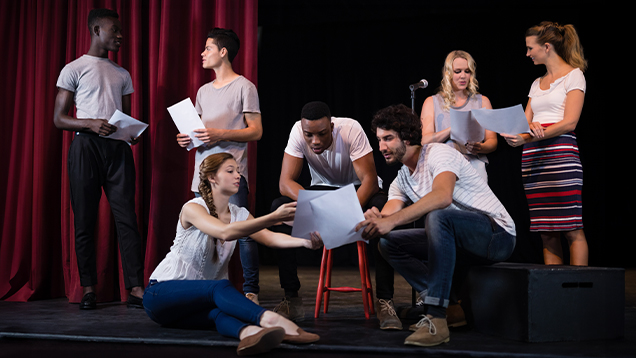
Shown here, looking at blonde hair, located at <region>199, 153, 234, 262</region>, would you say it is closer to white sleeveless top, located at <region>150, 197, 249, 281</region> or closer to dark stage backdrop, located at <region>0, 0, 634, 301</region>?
white sleeveless top, located at <region>150, 197, 249, 281</region>

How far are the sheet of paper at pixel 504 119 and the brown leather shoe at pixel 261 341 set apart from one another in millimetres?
1326

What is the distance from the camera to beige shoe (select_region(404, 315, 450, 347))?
6.34 ft

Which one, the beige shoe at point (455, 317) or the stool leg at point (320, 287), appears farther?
the stool leg at point (320, 287)

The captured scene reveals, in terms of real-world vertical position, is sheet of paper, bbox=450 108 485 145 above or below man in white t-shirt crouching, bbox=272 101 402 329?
above

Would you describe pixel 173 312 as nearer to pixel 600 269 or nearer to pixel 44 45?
pixel 600 269

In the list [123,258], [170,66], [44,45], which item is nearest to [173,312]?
[123,258]

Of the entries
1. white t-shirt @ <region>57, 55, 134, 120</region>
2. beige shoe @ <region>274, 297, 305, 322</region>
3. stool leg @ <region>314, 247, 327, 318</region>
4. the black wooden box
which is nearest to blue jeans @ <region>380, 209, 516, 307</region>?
the black wooden box

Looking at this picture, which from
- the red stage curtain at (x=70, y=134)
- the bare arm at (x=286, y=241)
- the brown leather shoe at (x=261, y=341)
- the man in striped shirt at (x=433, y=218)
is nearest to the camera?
the brown leather shoe at (x=261, y=341)

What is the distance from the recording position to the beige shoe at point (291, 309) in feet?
8.34

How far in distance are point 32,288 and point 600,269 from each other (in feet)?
10.3

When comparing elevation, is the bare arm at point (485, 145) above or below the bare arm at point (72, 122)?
below

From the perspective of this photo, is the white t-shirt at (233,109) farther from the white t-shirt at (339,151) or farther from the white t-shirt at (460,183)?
the white t-shirt at (460,183)

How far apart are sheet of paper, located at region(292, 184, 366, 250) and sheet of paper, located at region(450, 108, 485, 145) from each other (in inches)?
30.9

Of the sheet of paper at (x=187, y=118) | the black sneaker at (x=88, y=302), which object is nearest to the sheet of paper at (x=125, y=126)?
the sheet of paper at (x=187, y=118)
